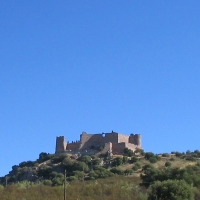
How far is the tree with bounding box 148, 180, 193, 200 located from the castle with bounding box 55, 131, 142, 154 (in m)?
38.6

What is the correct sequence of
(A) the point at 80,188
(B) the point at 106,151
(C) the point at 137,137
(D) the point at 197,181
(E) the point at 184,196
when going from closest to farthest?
(E) the point at 184,196
(A) the point at 80,188
(D) the point at 197,181
(B) the point at 106,151
(C) the point at 137,137

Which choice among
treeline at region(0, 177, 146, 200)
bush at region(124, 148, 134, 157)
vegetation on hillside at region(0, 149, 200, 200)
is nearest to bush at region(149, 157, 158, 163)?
vegetation on hillside at region(0, 149, 200, 200)

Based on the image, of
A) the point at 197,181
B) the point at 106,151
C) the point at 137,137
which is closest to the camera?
the point at 197,181

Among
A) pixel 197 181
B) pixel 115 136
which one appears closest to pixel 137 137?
pixel 115 136

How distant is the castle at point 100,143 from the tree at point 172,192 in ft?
126

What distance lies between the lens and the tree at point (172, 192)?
37.2 meters

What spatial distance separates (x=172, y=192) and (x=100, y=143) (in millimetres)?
43290

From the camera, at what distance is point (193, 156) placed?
79.0 metres

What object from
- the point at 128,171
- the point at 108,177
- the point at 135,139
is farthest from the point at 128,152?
the point at 108,177

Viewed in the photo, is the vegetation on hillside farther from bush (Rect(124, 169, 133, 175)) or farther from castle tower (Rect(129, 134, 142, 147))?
castle tower (Rect(129, 134, 142, 147))

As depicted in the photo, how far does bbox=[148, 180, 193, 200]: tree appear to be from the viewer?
37219mm

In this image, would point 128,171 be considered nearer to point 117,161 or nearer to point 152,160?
point 117,161

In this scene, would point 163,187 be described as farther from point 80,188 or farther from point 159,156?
point 159,156

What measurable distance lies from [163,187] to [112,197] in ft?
12.3
